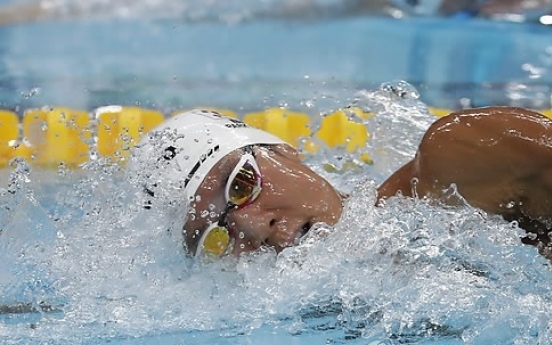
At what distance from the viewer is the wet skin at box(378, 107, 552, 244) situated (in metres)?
1.43

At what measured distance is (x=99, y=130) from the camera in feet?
8.86

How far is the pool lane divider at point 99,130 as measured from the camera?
258 cm

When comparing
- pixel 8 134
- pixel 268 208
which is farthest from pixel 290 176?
pixel 8 134

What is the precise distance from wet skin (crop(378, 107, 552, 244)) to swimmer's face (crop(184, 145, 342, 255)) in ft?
0.62

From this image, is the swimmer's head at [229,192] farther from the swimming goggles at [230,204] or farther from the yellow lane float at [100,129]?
the yellow lane float at [100,129]

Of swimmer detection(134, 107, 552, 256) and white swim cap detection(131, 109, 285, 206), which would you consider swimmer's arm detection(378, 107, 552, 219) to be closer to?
swimmer detection(134, 107, 552, 256)

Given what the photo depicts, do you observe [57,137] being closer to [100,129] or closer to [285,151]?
[100,129]

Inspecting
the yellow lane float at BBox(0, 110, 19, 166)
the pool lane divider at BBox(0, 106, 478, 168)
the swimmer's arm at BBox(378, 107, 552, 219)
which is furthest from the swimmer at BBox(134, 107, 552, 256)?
the yellow lane float at BBox(0, 110, 19, 166)

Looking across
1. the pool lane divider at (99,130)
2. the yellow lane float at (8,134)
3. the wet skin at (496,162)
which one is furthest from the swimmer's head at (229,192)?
the yellow lane float at (8,134)

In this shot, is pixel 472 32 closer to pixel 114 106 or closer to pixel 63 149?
pixel 114 106

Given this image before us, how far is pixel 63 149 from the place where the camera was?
2.62m

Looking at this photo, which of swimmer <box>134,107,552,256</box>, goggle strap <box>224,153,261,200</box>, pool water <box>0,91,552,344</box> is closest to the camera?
pool water <box>0,91,552,344</box>

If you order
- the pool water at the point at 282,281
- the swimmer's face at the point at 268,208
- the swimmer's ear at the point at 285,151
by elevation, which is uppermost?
the swimmer's ear at the point at 285,151

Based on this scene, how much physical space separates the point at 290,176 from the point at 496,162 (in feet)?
1.20
